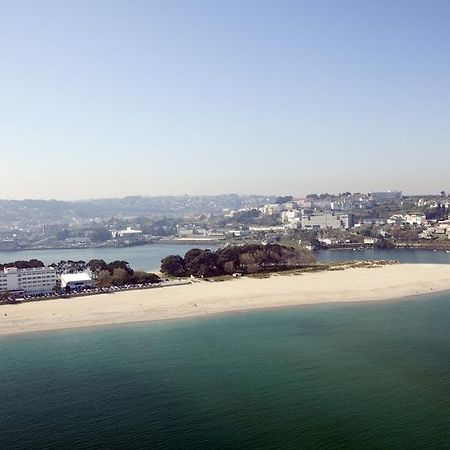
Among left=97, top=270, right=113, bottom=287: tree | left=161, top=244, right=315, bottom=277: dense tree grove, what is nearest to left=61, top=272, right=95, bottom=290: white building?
left=97, top=270, right=113, bottom=287: tree

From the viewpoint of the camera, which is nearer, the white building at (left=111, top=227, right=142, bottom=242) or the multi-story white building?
the multi-story white building

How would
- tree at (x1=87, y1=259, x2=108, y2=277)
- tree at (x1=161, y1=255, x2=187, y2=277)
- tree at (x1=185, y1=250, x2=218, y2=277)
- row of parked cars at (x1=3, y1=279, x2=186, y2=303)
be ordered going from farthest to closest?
tree at (x1=161, y1=255, x2=187, y2=277) → tree at (x1=185, y1=250, x2=218, y2=277) → tree at (x1=87, y1=259, x2=108, y2=277) → row of parked cars at (x1=3, y1=279, x2=186, y2=303)

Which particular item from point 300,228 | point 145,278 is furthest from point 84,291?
point 300,228

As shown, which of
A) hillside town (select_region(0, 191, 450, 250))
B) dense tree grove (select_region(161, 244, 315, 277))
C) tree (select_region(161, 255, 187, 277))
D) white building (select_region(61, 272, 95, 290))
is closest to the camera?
white building (select_region(61, 272, 95, 290))

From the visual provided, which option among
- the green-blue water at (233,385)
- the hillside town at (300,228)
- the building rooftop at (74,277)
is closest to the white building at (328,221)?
the hillside town at (300,228)

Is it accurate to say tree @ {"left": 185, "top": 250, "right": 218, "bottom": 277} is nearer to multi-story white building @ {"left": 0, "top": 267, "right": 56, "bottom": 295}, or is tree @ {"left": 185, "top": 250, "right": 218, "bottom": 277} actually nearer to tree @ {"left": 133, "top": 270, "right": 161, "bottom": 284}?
tree @ {"left": 133, "top": 270, "right": 161, "bottom": 284}

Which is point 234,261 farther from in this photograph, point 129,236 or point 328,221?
point 129,236
